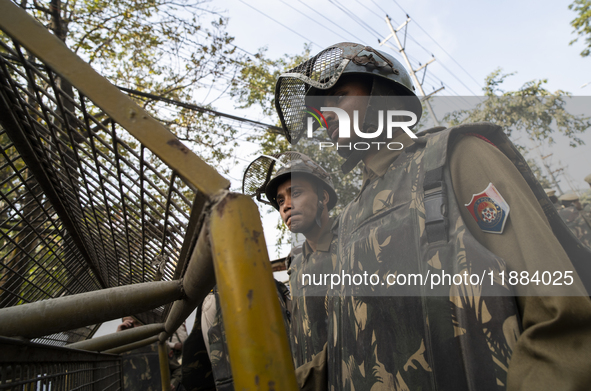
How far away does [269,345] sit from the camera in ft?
1.46

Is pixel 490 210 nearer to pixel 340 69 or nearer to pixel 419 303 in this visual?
pixel 419 303

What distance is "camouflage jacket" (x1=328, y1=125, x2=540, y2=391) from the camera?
3.14 feet

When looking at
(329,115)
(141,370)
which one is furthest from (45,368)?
(141,370)

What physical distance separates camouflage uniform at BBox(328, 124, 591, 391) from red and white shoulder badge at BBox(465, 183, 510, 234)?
0.05 m

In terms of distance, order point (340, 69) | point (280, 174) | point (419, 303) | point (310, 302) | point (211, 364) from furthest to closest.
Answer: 1. point (280, 174)
2. point (310, 302)
3. point (211, 364)
4. point (340, 69)
5. point (419, 303)

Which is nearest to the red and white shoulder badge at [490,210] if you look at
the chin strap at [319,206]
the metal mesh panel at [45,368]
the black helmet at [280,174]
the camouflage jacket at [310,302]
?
the metal mesh panel at [45,368]

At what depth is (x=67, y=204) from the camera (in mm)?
1636

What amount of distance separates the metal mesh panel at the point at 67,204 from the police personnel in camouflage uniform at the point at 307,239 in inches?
41.4

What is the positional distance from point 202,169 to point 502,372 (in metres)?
0.99

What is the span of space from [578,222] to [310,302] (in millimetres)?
7220

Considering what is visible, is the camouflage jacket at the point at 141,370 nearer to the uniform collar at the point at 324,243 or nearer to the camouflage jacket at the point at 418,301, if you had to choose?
the uniform collar at the point at 324,243

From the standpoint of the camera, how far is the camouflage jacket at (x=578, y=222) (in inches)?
244

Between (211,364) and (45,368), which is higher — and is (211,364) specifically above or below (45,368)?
below

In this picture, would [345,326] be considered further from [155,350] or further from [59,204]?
[155,350]
